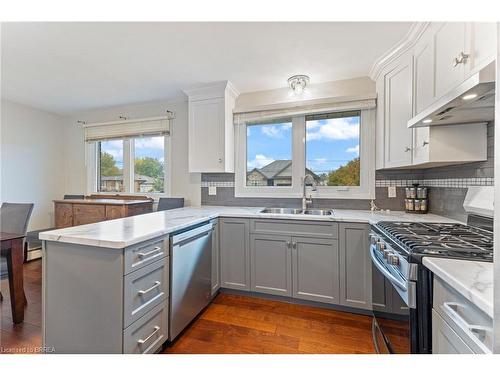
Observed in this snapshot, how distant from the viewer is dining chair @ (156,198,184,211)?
3064mm

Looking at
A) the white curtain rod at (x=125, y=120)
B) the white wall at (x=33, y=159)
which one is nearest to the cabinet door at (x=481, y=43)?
the white curtain rod at (x=125, y=120)

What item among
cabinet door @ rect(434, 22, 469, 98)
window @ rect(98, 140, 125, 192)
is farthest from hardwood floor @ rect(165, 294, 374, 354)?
window @ rect(98, 140, 125, 192)

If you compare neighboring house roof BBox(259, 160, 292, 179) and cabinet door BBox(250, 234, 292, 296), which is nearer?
cabinet door BBox(250, 234, 292, 296)

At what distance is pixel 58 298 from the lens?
124cm

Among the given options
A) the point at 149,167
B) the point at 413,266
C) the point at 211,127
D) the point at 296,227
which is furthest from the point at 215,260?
the point at 149,167

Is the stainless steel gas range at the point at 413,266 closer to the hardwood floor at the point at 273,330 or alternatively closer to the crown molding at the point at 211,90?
the hardwood floor at the point at 273,330

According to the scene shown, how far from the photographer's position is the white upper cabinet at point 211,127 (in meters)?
2.67

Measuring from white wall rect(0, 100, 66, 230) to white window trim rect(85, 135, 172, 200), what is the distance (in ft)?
1.82

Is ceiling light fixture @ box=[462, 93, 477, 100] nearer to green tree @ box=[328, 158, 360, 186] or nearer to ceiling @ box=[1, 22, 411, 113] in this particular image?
ceiling @ box=[1, 22, 411, 113]

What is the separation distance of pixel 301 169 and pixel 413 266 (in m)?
1.79
